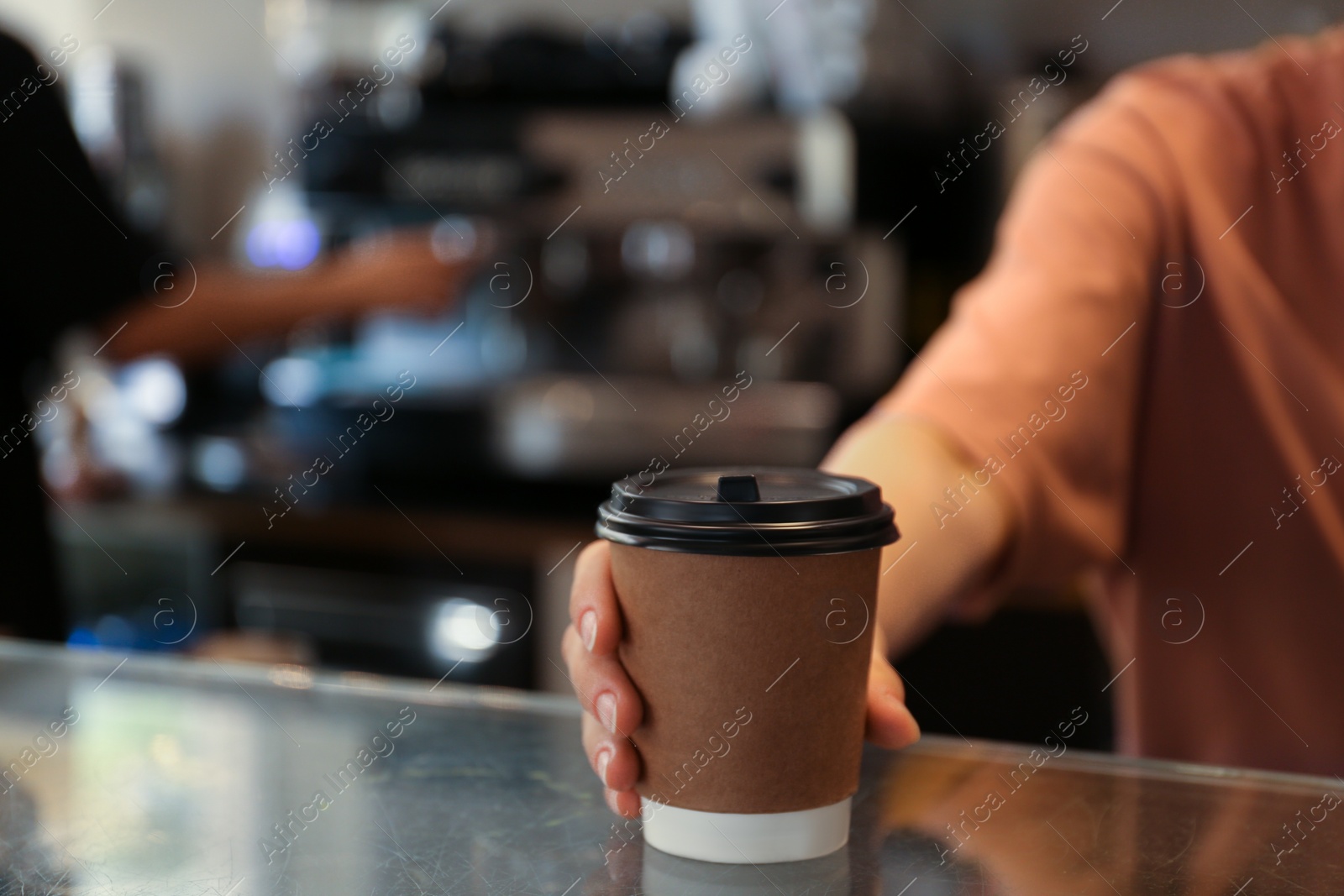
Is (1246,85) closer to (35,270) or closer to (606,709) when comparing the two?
(606,709)

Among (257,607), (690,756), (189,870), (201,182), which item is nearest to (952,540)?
(690,756)

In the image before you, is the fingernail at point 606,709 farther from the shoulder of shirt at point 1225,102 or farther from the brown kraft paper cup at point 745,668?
the shoulder of shirt at point 1225,102

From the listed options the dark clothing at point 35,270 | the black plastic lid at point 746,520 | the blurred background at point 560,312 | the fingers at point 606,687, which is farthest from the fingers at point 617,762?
the blurred background at point 560,312

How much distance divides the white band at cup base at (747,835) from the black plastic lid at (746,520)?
0.45 feet

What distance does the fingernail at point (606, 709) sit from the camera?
62cm

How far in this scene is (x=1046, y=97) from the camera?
2.52 m

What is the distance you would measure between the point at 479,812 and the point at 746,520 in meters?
0.25

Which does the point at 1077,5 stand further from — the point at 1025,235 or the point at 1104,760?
the point at 1104,760

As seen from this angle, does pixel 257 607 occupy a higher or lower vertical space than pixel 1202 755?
lower

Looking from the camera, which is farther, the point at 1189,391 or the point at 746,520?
the point at 1189,391

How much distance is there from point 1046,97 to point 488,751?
6.94 feet

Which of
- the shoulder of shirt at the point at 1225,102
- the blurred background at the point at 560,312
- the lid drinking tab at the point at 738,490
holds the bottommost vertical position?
the blurred background at the point at 560,312

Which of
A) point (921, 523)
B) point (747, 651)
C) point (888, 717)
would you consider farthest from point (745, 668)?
point (921, 523)

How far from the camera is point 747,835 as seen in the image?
24.3 inches
